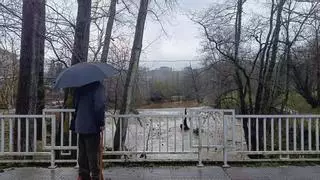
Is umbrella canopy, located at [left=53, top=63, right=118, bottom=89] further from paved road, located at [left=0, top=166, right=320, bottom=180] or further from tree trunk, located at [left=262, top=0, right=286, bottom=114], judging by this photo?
tree trunk, located at [left=262, top=0, right=286, bottom=114]

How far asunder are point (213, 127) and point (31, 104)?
4.14 metres

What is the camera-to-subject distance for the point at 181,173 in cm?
681

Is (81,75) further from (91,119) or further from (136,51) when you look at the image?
(136,51)

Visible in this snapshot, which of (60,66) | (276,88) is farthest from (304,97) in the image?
(60,66)

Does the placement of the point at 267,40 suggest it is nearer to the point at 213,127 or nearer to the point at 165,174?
the point at 213,127

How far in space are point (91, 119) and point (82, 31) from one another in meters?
4.66

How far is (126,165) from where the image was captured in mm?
7305

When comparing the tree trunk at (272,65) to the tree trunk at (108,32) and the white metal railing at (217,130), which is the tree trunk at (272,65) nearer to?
the tree trunk at (108,32)

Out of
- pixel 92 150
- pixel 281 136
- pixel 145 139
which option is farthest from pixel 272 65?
pixel 92 150

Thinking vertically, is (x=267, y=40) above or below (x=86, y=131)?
above

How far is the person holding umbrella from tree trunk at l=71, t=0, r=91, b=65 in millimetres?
4233

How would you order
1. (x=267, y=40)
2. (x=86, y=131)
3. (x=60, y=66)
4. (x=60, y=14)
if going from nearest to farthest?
1. (x=86, y=131)
2. (x=60, y=14)
3. (x=60, y=66)
4. (x=267, y=40)

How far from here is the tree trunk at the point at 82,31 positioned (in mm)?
9758

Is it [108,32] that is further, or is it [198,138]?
[108,32]
